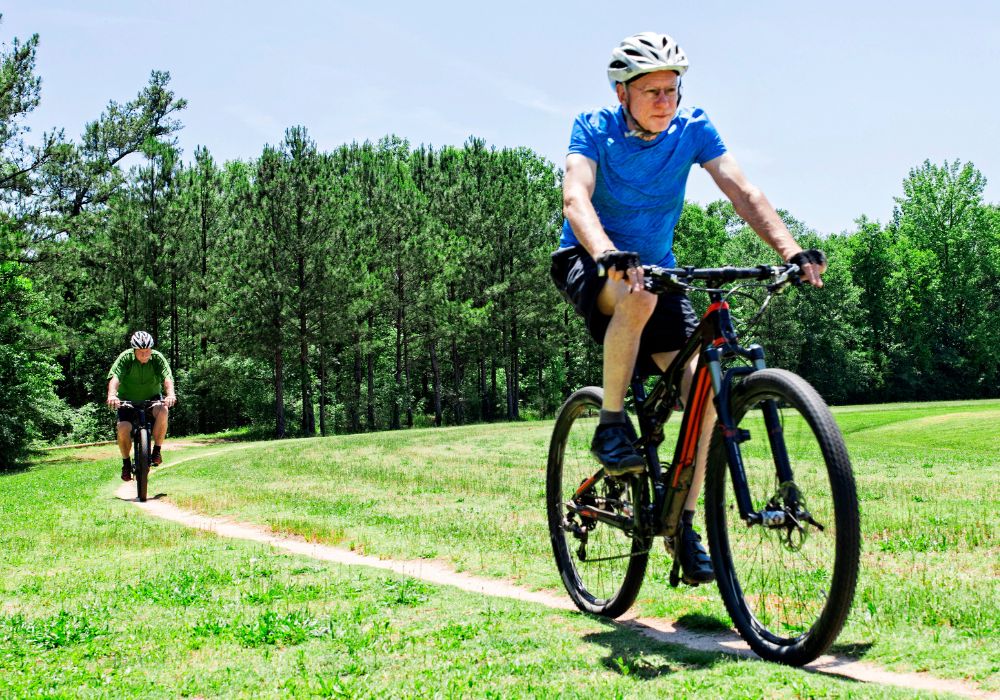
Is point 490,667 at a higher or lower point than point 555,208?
lower

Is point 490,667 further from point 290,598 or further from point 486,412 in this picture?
point 486,412

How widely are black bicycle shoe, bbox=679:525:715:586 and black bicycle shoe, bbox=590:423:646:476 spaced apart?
0.38 metres

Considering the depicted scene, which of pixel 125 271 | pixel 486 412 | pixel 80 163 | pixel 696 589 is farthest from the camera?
pixel 486 412

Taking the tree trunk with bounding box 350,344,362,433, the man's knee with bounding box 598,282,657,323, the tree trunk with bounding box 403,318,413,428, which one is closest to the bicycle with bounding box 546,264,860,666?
the man's knee with bounding box 598,282,657,323

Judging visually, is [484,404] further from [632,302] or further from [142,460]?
[632,302]

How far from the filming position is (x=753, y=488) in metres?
3.91

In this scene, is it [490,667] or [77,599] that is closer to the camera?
[490,667]

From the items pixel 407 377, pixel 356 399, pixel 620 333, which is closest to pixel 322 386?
pixel 356 399

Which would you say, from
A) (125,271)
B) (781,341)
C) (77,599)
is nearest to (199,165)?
(125,271)

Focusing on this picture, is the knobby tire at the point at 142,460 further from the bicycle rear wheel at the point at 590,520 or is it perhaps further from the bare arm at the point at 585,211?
the bare arm at the point at 585,211

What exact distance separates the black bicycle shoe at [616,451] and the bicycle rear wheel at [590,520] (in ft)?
0.47

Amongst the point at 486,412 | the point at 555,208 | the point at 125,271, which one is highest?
the point at 555,208

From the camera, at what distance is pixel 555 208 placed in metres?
61.3

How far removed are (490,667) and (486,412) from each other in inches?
2091
